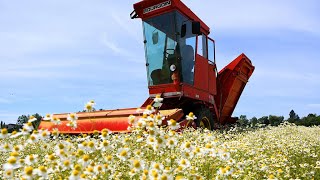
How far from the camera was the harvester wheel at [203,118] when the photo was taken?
9.38m

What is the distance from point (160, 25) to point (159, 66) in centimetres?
107

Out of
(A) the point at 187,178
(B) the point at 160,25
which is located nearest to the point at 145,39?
(B) the point at 160,25

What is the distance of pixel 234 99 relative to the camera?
47.2ft

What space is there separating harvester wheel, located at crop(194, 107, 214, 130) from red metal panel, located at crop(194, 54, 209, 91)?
69 cm

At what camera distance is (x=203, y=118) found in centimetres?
976

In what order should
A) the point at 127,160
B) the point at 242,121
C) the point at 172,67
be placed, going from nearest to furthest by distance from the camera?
1. the point at 127,160
2. the point at 172,67
3. the point at 242,121

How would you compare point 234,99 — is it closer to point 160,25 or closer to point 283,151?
point 160,25

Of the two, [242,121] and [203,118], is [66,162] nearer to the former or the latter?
[203,118]

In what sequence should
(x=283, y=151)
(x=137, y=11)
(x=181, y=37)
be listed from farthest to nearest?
(x=137, y=11) → (x=181, y=37) → (x=283, y=151)

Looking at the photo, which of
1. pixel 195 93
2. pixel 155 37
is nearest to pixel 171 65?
pixel 155 37

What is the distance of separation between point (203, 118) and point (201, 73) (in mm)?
1372

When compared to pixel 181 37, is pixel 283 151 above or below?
below

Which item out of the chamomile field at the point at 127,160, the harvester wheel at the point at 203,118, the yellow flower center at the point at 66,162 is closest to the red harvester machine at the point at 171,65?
the harvester wheel at the point at 203,118

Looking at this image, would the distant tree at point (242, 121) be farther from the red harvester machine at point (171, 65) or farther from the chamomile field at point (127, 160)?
the chamomile field at point (127, 160)
